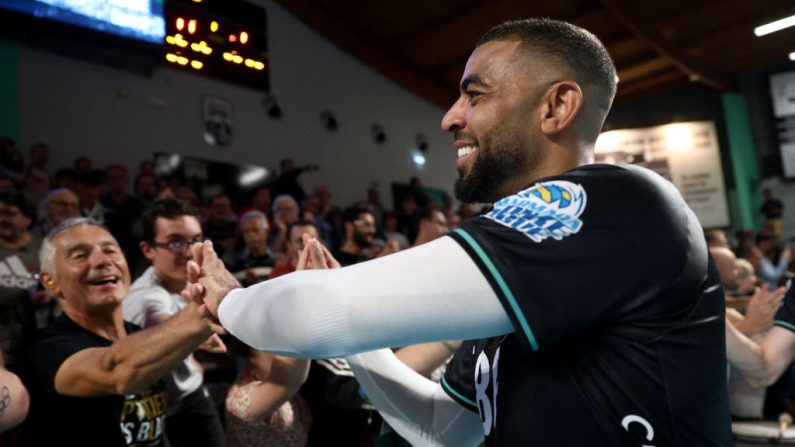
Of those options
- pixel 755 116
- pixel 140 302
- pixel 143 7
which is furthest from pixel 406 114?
pixel 140 302

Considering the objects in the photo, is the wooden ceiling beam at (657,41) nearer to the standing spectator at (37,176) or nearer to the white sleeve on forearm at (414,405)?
the standing spectator at (37,176)

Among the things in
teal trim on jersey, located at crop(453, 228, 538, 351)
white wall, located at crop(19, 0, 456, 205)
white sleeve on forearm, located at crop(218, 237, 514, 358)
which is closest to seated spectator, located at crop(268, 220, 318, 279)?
white sleeve on forearm, located at crop(218, 237, 514, 358)

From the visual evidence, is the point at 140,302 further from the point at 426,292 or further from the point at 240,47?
the point at 240,47

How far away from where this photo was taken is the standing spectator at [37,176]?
20.4 feet

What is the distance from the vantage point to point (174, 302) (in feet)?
9.88

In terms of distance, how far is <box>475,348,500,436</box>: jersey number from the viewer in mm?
1157

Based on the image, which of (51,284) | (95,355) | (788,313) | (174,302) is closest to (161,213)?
(174,302)

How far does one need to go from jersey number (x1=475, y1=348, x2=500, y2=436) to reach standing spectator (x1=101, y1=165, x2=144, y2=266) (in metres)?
4.91

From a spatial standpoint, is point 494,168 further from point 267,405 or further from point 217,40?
point 217,40

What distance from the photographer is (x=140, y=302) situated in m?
2.89

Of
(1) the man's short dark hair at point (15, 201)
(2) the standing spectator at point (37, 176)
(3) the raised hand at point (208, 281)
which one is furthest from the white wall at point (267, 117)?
(3) the raised hand at point (208, 281)

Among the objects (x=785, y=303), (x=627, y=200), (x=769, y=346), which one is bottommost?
(x=769, y=346)

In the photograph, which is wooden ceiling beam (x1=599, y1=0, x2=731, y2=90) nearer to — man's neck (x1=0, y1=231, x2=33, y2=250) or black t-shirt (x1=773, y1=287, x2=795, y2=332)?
black t-shirt (x1=773, y1=287, x2=795, y2=332)

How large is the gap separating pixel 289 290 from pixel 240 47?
206 inches
